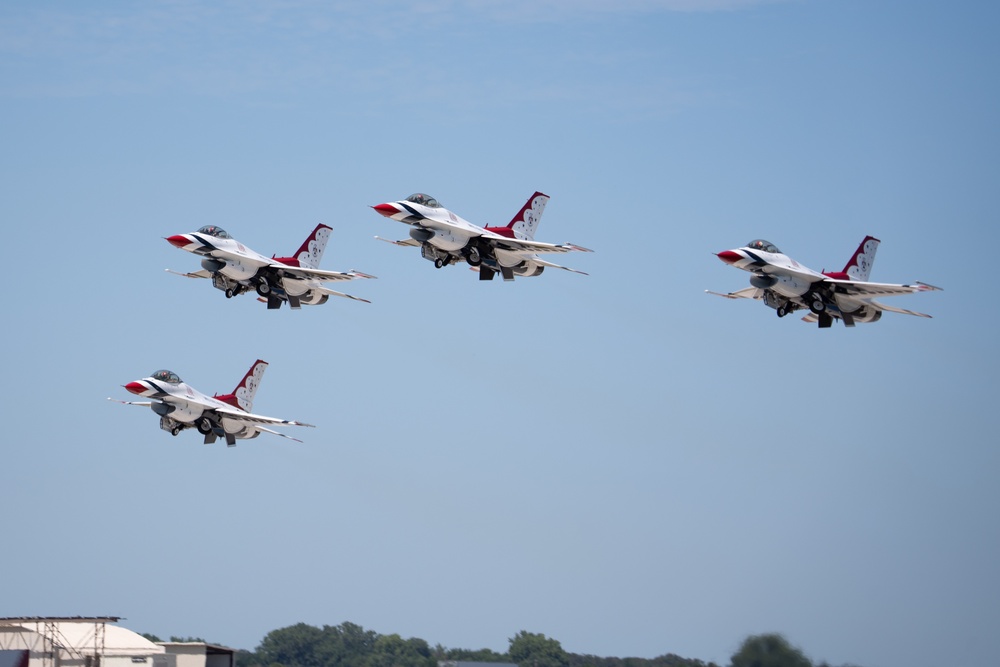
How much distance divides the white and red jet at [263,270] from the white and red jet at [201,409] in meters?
6.06

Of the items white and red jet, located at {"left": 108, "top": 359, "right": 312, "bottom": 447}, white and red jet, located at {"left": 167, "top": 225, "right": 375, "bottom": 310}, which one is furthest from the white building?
white and red jet, located at {"left": 167, "top": 225, "right": 375, "bottom": 310}

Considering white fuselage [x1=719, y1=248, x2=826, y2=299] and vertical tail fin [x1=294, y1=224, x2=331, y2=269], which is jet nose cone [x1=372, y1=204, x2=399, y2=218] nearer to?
vertical tail fin [x1=294, y1=224, x2=331, y2=269]

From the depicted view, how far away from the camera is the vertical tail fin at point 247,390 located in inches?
3383

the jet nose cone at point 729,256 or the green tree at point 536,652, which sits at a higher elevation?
the jet nose cone at point 729,256

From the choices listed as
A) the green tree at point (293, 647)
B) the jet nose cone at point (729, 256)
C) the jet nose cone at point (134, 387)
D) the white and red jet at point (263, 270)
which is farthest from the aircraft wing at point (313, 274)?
the green tree at point (293, 647)

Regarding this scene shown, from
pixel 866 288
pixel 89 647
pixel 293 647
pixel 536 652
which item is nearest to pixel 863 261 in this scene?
pixel 866 288

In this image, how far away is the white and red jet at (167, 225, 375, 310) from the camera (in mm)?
79688

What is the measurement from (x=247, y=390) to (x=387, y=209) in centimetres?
1663

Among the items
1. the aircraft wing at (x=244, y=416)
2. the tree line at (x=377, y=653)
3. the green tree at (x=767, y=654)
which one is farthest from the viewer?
the tree line at (x=377, y=653)

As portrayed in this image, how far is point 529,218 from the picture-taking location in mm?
82375

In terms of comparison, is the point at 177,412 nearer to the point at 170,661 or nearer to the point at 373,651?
the point at 170,661

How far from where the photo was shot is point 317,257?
277 feet

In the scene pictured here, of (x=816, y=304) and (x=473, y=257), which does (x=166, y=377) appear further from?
(x=816, y=304)

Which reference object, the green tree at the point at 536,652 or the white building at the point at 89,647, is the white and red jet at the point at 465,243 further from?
the green tree at the point at 536,652
